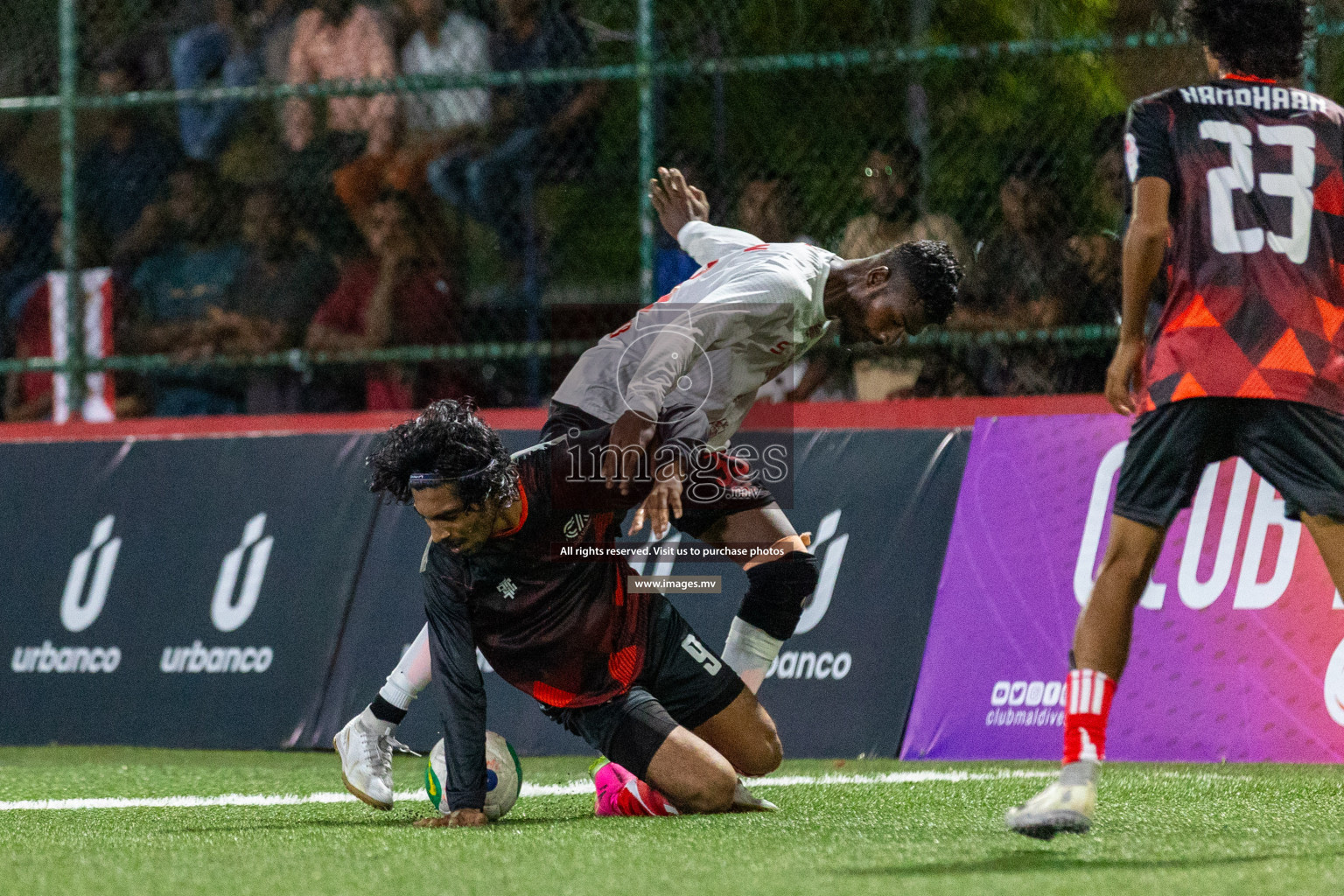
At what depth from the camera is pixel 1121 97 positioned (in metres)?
7.88

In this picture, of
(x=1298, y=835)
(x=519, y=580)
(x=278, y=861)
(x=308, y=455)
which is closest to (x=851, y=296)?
(x=519, y=580)

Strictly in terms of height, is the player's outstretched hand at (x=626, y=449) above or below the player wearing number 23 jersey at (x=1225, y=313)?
below

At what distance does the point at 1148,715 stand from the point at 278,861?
3.56 metres

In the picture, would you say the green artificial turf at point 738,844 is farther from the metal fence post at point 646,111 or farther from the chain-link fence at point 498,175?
the metal fence post at point 646,111

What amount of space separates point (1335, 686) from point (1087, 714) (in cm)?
267

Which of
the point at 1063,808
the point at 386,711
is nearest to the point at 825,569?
the point at 386,711

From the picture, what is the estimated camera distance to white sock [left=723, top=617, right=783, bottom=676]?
571 cm

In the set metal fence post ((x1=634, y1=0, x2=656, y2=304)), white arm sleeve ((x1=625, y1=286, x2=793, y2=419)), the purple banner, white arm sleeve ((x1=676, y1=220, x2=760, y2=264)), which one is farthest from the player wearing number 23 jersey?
metal fence post ((x1=634, y1=0, x2=656, y2=304))

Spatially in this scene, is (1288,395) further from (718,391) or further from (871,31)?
(871,31)

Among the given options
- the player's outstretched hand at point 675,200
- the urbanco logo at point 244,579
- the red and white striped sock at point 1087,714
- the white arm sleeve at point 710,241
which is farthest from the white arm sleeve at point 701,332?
the urbanco logo at point 244,579

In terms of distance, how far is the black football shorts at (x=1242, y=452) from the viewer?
4.09 metres

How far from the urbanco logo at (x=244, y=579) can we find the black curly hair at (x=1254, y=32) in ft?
15.8

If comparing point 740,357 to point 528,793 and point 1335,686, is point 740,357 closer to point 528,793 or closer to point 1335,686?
point 528,793

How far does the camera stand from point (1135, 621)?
265 inches
